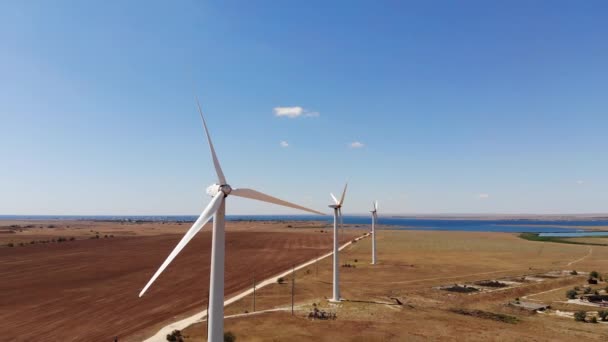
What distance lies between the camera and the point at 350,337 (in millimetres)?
34500

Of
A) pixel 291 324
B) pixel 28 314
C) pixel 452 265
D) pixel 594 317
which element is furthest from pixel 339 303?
pixel 452 265

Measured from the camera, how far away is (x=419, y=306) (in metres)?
45.8

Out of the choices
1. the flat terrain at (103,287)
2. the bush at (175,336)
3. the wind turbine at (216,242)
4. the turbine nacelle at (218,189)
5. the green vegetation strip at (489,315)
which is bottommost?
Result: the flat terrain at (103,287)

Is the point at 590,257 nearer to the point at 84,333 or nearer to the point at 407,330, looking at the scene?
the point at 407,330

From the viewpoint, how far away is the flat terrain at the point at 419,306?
35.3 meters

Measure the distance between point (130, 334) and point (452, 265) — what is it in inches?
2565

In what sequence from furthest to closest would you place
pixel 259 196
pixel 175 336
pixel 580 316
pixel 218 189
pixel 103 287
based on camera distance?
pixel 103 287 < pixel 580 316 < pixel 175 336 < pixel 259 196 < pixel 218 189

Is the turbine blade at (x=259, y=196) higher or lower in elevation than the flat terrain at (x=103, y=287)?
higher

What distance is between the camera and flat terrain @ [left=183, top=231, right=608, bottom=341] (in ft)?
116

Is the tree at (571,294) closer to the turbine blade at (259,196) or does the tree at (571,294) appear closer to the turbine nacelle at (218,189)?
the turbine blade at (259,196)


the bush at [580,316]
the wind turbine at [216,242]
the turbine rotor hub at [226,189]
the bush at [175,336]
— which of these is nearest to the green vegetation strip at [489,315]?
the bush at [580,316]

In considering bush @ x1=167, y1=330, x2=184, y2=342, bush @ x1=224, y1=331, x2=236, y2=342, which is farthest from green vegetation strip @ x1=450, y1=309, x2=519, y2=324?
bush @ x1=167, y1=330, x2=184, y2=342

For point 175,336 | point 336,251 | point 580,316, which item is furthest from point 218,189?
point 580,316

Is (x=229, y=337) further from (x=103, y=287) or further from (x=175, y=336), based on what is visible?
(x=103, y=287)
